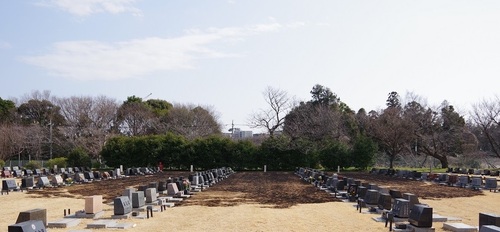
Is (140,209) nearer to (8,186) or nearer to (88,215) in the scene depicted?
(88,215)

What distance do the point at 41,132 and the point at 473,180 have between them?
4850 centimetres

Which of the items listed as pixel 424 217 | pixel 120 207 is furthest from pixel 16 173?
pixel 424 217

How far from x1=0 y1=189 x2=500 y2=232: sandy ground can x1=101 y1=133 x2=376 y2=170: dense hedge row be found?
28.3 m

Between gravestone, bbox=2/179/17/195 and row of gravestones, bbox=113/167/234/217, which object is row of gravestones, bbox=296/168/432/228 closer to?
row of gravestones, bbox=113/167/234/217

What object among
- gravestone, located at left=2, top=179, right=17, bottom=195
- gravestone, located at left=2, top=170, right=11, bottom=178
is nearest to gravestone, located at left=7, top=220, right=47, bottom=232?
gravestone, located at left=2, top=179, right=17, bottom=195

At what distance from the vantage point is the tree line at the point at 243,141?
50469 mm

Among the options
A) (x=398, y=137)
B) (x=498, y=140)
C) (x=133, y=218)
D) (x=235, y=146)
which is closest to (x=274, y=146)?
(x=235, y=146)

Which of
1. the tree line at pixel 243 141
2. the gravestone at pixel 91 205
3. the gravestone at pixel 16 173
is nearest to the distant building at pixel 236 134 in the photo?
the tree line at pixel 243 141

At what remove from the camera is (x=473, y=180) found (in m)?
29.0

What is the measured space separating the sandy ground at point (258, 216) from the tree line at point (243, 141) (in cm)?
2856

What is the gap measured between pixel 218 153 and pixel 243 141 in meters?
2.90

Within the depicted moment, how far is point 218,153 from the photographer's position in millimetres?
50438

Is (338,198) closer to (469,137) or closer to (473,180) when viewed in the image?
(473,180)

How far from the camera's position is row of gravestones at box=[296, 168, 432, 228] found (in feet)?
45.0
